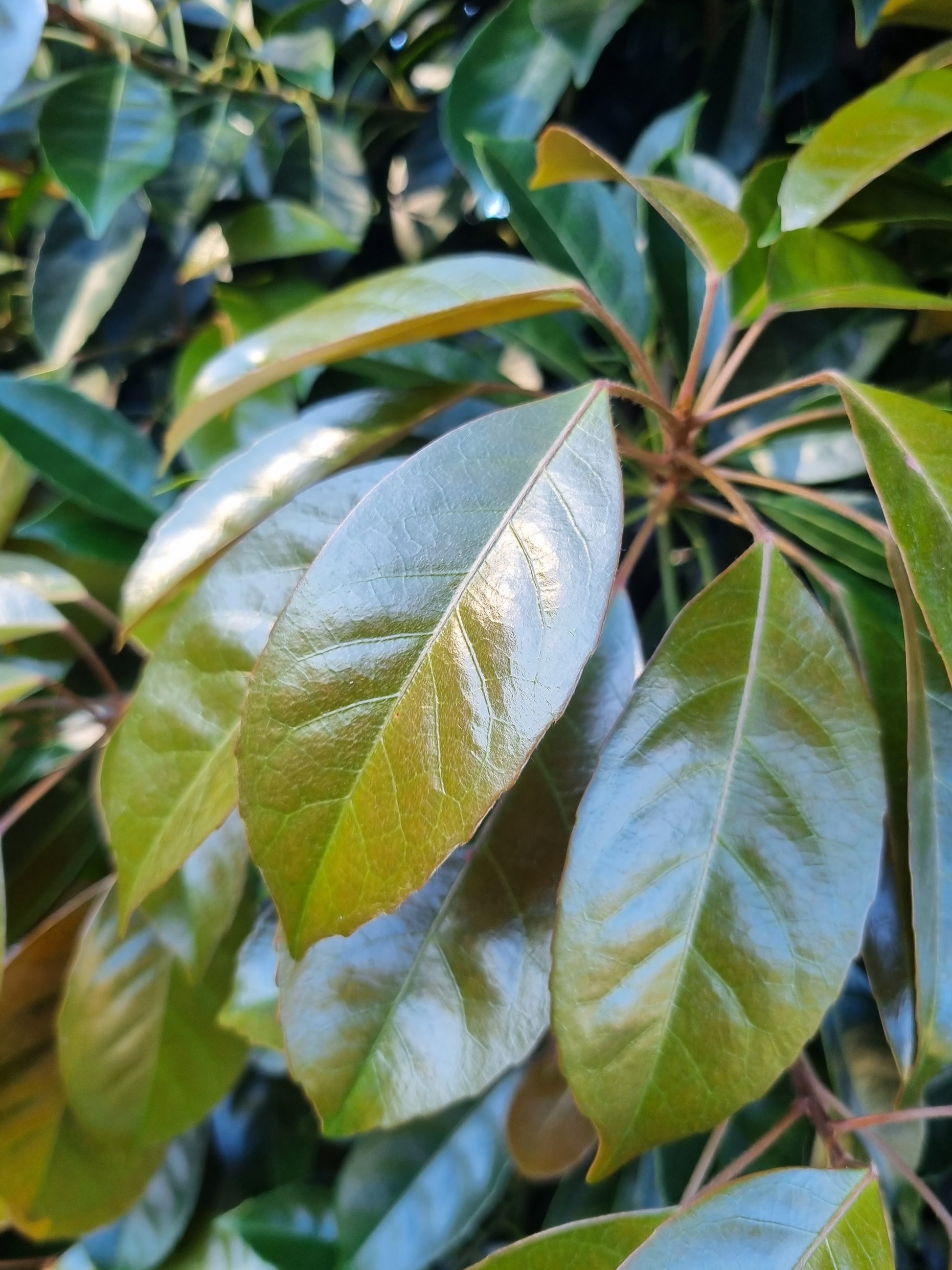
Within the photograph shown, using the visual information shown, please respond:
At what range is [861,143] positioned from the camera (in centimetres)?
38

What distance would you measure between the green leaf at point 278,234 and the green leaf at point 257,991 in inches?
19.2

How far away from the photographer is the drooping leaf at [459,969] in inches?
14.4

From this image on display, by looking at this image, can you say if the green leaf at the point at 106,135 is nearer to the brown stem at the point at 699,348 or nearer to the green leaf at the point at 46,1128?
the brown stem at the point at 699,348

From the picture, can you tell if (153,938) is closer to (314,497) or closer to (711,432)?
(314,497)

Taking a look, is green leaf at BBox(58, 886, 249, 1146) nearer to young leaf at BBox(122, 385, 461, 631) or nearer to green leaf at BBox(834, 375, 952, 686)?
young leaf at BBox(122, 385, 461, 631)

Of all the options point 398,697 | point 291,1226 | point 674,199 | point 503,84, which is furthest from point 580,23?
point 291,1226

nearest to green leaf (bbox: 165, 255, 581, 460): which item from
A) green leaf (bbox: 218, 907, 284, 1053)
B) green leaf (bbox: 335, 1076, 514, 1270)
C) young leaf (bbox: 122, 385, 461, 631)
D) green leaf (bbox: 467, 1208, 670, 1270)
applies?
young leaf (bbox: 122, 385, 461, 631)

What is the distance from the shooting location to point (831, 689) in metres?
0.34

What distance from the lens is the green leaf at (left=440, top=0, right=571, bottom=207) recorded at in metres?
0.54

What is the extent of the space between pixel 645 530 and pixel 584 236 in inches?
8.7

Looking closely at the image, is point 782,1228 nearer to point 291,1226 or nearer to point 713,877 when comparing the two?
point 713,877

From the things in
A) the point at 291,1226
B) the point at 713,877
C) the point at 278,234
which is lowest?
the point at 291,1226

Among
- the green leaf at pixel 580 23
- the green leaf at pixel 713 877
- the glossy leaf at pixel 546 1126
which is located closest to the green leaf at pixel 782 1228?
the green leaf at pixel 713 877

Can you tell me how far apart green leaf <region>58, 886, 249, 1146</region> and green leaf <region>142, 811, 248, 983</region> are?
52 millimetres
